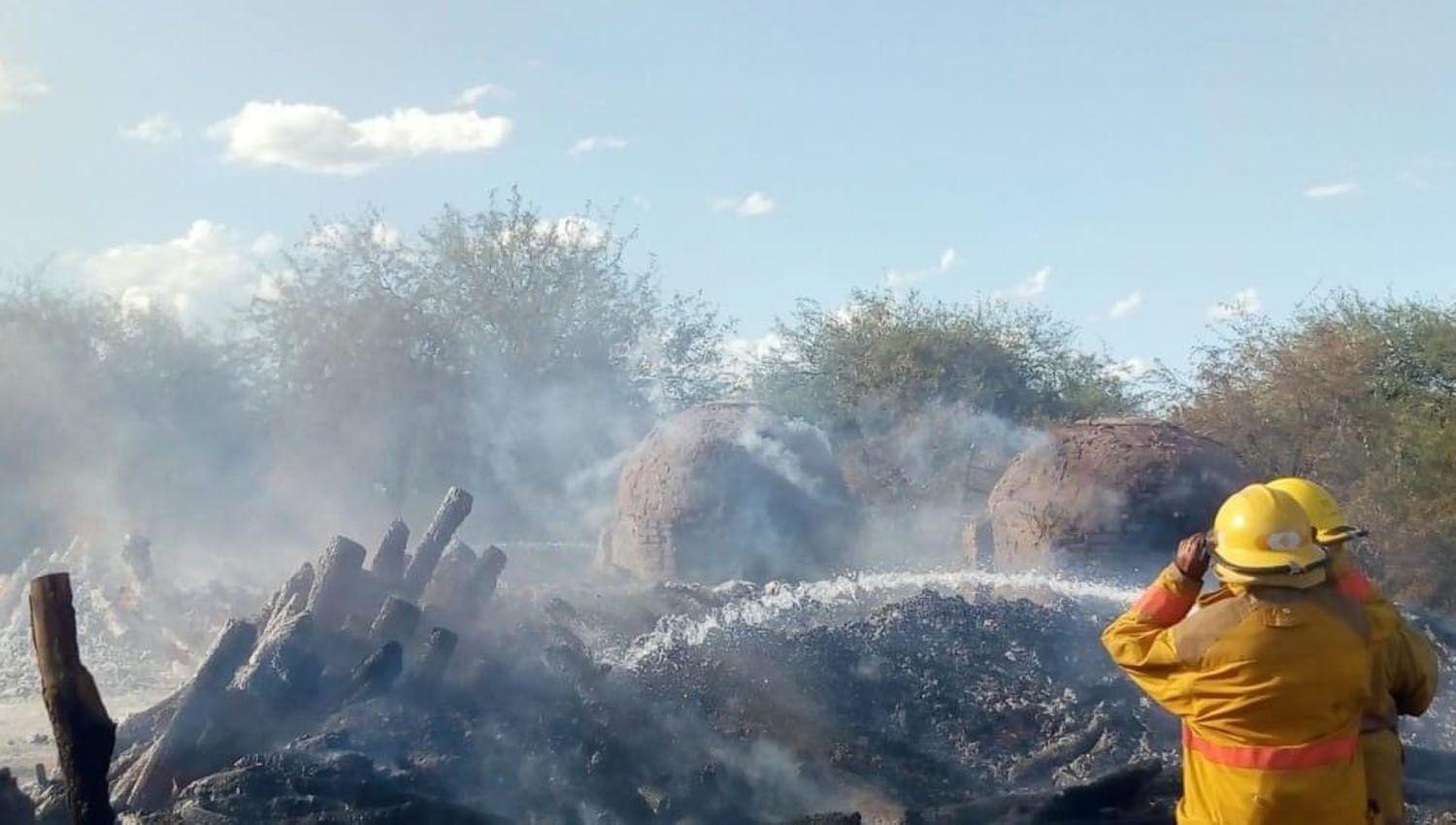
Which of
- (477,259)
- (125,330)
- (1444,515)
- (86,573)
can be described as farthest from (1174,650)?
(125,330)

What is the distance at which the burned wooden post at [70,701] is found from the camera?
15.8ft

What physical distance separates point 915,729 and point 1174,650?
481 cm

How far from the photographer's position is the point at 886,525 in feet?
55.8

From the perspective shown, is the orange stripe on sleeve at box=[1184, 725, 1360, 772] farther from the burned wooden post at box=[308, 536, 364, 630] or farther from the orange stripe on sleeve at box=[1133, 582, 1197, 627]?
the burned wooden post at box=[308, 536, 364, 630]

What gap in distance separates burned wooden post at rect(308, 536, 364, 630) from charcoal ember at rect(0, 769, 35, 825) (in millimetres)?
3186

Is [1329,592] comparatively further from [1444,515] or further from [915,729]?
[1444,515]

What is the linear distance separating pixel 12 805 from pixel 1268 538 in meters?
5.61

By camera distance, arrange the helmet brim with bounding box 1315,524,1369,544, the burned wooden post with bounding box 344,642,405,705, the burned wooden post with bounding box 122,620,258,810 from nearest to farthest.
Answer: the helmet brim with bounding box 1315,524,1369,544 < the burned wooden post with bounding box 122,620,258,810 < the burned wooden post with bounding box 344,642,405,705

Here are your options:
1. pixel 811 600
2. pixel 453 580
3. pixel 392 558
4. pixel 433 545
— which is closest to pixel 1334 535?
pixel 811 600

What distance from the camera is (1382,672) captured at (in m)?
3.67

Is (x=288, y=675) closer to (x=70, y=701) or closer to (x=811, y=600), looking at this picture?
(x=70, y=701)

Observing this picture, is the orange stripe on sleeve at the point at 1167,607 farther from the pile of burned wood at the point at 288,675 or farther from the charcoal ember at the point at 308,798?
the pile of burned wood at the point at 288,675

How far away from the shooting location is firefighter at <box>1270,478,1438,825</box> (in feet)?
12.0

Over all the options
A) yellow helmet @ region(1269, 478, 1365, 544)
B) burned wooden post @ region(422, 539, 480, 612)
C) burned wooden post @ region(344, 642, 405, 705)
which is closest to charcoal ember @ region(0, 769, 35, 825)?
burned wooden post @ region(344, 642, 405, 705)
